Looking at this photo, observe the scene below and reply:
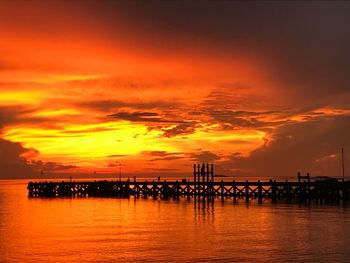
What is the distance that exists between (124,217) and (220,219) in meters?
9.81

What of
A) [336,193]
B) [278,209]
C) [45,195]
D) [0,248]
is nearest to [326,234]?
[278,209]

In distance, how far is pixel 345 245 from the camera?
31.5 metres

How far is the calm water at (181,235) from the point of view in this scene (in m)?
29.1

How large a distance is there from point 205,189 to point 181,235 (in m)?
39.9

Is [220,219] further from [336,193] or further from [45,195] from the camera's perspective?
[45,195]

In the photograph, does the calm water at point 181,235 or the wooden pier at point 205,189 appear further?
the wooden pier at point 205,189

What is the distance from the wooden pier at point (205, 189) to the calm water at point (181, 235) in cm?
1012

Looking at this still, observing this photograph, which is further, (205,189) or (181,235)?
(205,189)

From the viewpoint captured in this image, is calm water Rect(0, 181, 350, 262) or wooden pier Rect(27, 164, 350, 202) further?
wooden pier Rect(27, 164, 350, 202)

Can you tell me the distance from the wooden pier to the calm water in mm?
10119

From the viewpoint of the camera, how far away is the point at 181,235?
1453 inches

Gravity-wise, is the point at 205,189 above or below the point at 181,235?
above

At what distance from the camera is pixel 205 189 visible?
76.6 metres

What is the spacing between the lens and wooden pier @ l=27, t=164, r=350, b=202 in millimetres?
65938
